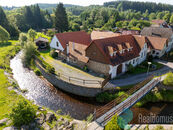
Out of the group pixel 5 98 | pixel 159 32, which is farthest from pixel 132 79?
pixel 159 32

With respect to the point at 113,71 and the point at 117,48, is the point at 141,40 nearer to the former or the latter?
the point at 117,48

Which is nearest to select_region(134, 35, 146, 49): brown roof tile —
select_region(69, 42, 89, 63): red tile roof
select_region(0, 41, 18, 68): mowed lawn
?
select_region(69, 42, 89, 63): red tile roof

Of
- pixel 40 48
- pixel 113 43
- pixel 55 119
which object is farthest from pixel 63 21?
pixel 55 119

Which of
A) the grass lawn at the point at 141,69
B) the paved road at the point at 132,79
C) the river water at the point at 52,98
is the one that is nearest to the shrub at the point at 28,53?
the river water at the point at 52,98

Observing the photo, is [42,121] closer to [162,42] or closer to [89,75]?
[89,75]

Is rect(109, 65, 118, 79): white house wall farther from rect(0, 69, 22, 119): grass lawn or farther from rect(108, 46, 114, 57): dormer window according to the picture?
rect(0, 69, 22, 119): grass lawn
